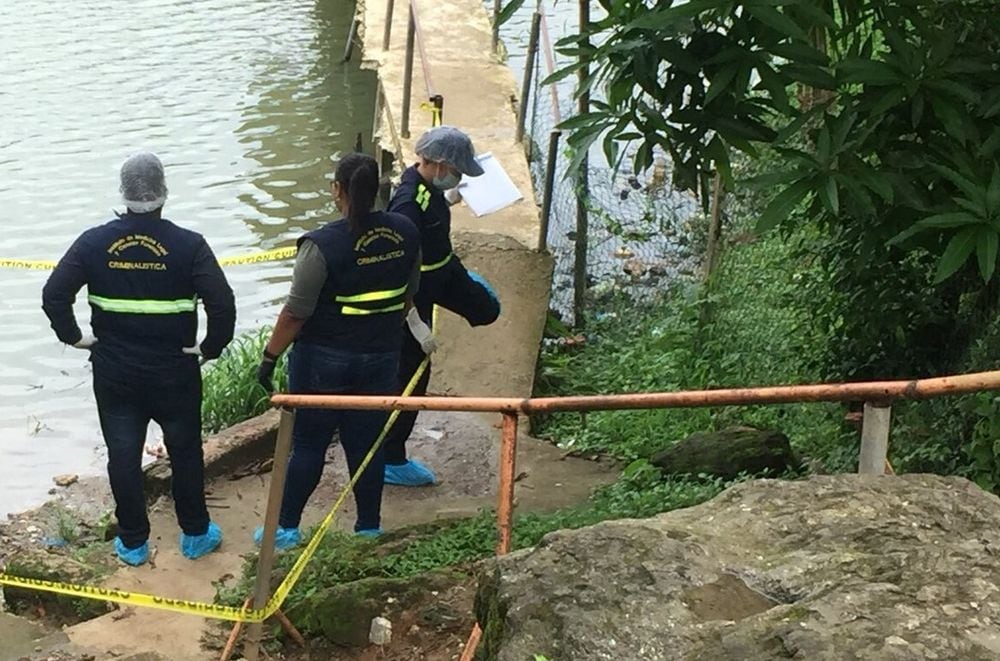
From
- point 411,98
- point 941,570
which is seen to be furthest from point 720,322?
point 941,570

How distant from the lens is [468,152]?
5883mm

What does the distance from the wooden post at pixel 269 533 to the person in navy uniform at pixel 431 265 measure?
6.08 feet

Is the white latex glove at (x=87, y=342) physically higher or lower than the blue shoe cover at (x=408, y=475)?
higher

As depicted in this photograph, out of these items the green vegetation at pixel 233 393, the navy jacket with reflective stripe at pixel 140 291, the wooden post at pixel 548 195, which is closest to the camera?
the navy jacket with reflective stripe at pixel 140 291

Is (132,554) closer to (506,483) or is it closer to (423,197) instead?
(423,197)

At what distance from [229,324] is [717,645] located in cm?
340

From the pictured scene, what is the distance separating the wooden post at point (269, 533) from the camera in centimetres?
420

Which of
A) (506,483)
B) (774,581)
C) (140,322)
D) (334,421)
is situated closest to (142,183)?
(140,322)

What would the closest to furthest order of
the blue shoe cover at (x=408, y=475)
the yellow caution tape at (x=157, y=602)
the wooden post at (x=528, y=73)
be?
1. the yellow caution tape at (x=157, y=602)
2. the blue shoe cover at (x=408, y=475)
3. the wooden post at (x=528, y=73)

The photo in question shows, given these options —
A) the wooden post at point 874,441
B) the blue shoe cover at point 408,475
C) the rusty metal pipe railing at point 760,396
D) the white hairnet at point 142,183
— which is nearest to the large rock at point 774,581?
the wooden post at point 874,441

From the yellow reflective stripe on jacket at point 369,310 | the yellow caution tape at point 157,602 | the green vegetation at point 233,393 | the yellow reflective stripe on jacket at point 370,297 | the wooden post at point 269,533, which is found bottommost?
the green vegetation at point 233,393

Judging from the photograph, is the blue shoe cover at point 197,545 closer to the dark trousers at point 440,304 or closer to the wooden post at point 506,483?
the dark trousers at point 440,304

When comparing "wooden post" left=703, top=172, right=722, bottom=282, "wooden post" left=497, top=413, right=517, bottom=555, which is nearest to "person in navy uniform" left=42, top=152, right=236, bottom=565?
"wooden post" left=497, top=413, right=517, bottom=555

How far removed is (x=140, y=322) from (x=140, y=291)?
0.14m
